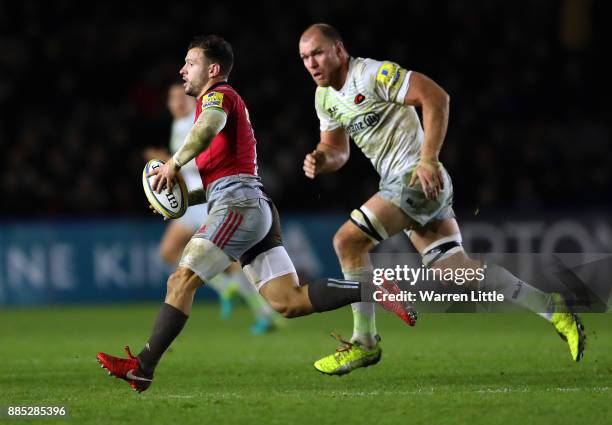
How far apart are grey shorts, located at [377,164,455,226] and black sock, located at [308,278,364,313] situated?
876 millimetres

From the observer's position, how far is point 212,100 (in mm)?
6508

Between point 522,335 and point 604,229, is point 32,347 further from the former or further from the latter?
point 604,229

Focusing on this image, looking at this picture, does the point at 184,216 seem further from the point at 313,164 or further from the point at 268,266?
the point at 268,266

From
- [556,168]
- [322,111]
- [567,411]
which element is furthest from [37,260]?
[567,411]

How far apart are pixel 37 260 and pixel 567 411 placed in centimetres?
1170

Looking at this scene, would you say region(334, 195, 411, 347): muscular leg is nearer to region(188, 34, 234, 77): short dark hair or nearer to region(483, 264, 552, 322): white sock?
region(483, 264, 552, 322): white sock

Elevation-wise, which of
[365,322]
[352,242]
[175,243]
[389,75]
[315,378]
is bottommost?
[315,378]

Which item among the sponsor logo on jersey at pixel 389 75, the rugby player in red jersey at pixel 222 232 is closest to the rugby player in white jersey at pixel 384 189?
the sponsor logo on jersey at pixel 389 75

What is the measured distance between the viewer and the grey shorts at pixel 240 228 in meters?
6.56

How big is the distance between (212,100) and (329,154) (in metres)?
1.39

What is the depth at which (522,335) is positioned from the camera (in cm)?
1057

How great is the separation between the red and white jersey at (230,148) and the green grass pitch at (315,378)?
4.35ft

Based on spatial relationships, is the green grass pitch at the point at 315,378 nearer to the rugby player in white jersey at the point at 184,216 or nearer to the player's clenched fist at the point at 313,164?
the rugby player in white jersey at the point at 184,216

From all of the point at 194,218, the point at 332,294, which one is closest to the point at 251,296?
the point at 194,218
